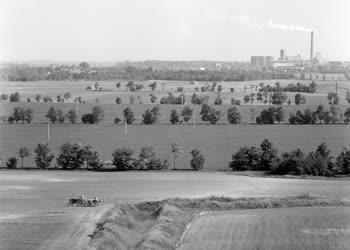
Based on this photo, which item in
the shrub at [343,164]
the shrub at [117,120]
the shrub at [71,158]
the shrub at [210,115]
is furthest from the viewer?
the shrub at [210,115]

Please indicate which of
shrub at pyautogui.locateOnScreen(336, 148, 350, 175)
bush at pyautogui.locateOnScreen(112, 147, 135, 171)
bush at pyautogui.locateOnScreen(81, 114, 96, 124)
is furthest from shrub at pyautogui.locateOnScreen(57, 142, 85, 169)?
bush at pyautogui.locateOnScreen(81, 114, 96, 124)

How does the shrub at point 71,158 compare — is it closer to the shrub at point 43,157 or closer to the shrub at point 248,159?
the shrub at point 43,157

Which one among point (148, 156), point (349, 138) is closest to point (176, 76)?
point (349, 138)

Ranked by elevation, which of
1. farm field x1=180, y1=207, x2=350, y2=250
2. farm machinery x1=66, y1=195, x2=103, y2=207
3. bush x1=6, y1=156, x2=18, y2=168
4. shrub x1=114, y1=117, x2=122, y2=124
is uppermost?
shrub x1=114, y1=117, x2=122, y2=124

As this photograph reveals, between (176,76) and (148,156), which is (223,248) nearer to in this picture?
(148,156)

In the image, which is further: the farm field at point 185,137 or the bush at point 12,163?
the farm field at point 185,137

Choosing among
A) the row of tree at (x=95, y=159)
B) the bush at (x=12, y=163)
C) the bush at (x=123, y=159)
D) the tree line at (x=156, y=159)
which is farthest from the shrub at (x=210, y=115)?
the bush at (x=12, y=163)

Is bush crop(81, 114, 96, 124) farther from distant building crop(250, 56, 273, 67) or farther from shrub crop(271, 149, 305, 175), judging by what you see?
distant building crop(250, 56, 273, 67)

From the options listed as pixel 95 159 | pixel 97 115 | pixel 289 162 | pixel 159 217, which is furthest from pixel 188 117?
pixel 159 217
